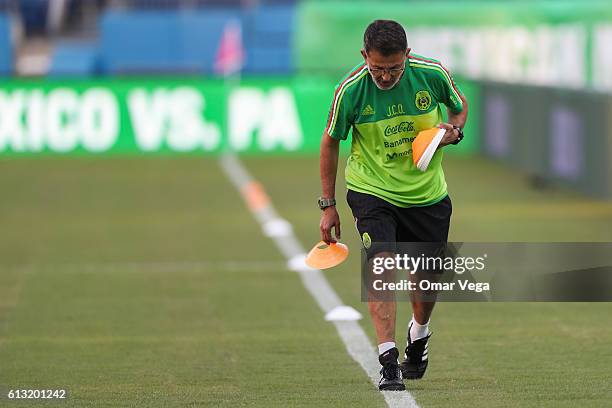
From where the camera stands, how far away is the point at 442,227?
7.91 metres

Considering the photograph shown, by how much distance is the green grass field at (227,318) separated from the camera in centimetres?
784

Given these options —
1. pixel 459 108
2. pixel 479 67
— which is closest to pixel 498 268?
pixel 459 108

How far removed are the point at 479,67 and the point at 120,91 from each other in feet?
24.5

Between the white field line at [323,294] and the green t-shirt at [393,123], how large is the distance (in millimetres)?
1037

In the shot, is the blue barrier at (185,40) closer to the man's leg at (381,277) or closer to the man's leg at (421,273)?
the man's leg at (421,273)

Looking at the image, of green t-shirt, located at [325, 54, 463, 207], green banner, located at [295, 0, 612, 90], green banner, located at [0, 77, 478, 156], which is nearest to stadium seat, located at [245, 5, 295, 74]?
green banner, located at [295, 0, 612, 90]

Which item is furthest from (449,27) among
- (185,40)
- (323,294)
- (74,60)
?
(323,294)

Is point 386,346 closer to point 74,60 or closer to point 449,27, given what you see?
point 449,27

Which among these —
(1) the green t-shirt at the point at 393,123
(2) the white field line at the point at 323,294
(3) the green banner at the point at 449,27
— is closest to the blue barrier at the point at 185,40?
(3) the green banner at the point at 449,27

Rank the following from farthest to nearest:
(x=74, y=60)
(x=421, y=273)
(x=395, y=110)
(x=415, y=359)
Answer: (x=74, y=60)
(x=415, y=359)
(x=421, y=273)
(x=395, y=110)

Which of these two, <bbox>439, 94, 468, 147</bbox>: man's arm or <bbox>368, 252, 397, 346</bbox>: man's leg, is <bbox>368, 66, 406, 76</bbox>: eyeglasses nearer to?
<bbox>439, 94, 468, 147</bbox>: man's arm

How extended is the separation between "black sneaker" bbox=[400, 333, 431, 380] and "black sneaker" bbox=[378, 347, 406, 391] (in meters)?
0.33

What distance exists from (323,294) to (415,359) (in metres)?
3.62

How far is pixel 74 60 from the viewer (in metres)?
33.4
